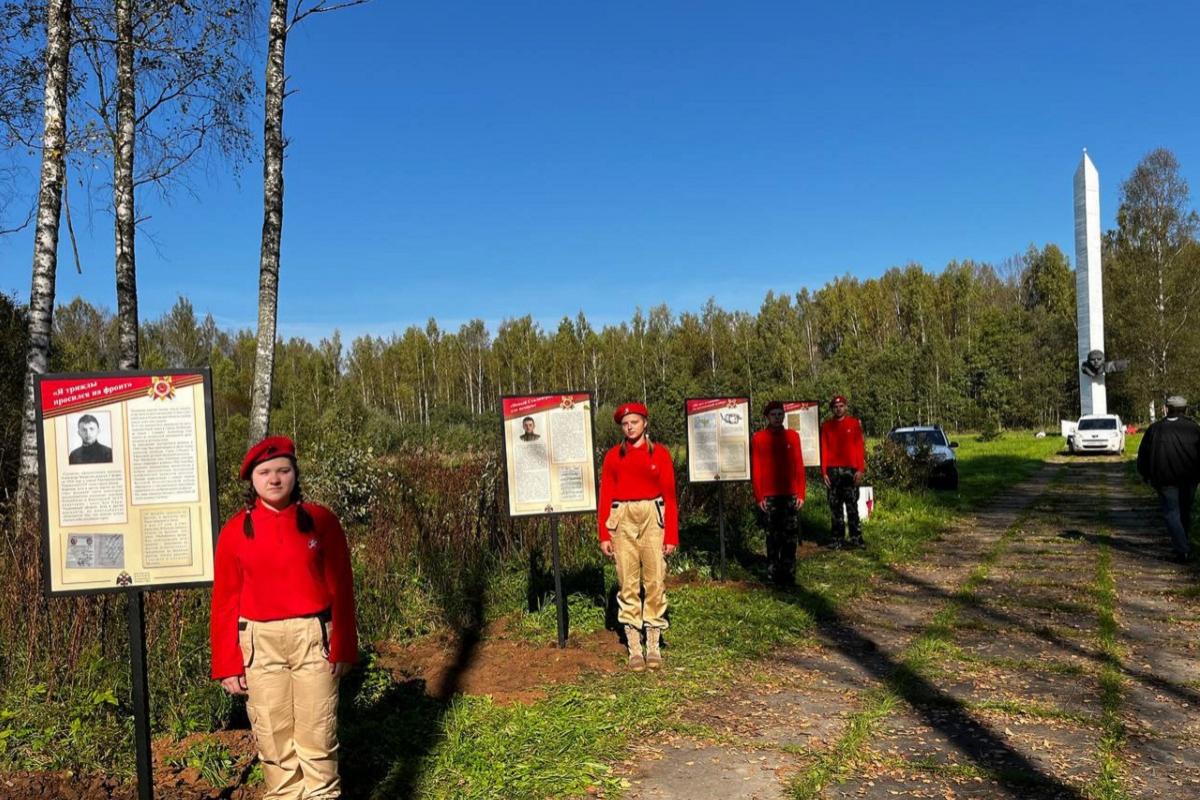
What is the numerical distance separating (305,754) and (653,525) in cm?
317

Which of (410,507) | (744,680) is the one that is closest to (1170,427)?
(744,680)

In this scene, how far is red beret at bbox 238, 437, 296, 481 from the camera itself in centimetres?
323

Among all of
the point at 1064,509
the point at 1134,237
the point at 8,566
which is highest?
the point at 1134,237

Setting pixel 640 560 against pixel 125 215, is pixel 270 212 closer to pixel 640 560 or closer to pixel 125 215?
pixel 125 215

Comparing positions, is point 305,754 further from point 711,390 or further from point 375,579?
point 711,390

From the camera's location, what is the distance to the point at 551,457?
21.6 ft

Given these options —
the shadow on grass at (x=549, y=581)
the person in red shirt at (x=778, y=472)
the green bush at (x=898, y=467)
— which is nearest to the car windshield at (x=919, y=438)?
the green bush at (x=898, y=467)

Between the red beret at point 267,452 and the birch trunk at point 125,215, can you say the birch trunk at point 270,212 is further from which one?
the red beret at point 267,452

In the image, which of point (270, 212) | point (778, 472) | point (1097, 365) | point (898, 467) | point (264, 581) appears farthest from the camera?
point (1097, 365)

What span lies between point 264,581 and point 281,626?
183mm

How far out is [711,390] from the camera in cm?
5506

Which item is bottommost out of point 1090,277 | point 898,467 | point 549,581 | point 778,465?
point 549,581

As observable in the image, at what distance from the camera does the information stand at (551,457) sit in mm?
6523

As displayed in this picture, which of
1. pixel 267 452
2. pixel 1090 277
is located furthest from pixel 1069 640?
pixel 1090 277
